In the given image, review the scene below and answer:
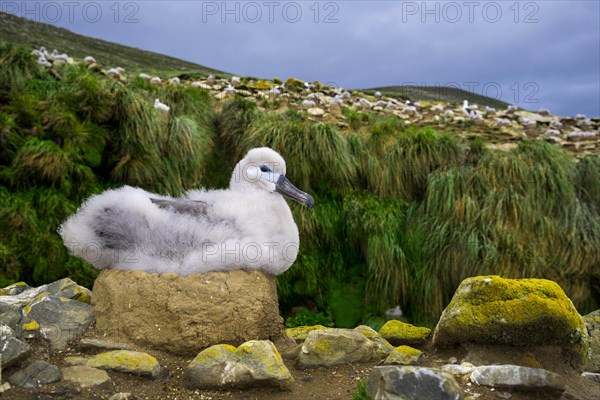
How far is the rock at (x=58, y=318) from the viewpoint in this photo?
12.8 feet

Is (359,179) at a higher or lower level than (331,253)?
higher

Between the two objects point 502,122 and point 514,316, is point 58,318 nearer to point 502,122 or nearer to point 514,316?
point 514,316

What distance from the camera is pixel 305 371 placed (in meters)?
3.85

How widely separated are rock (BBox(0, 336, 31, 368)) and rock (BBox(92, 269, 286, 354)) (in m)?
0.60

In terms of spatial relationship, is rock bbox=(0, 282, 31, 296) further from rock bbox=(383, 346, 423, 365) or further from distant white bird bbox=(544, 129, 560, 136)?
distant white bird bbox=(544, 129, 560, 136)

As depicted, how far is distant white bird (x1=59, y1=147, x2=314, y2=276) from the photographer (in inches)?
156

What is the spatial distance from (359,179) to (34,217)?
536 cm

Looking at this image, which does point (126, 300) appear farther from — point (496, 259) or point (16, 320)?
point (496, 259)

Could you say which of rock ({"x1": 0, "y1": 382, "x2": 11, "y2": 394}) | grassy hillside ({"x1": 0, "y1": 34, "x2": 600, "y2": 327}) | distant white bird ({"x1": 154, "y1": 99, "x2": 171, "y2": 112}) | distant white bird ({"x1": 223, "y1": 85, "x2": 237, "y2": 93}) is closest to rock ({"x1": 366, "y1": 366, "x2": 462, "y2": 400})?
rock ({"x1": 0, "y1": 382, "x2": 11, "y2": 394})

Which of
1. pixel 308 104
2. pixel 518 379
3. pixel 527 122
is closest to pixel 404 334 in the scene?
pixel 518 379

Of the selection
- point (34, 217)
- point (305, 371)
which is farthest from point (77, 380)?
point (34, 217)

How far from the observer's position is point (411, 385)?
2973 mm

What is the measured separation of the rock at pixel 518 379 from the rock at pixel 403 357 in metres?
0.54

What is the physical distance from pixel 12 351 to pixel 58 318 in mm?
657
